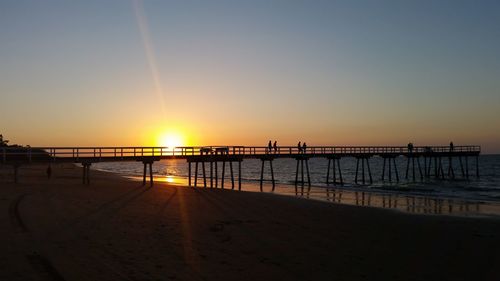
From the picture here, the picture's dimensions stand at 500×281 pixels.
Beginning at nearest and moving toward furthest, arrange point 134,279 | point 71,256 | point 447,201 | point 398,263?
point 134,279
point 71,256
point 398,263
point 447,201

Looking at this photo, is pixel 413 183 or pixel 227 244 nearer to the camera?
pixel 227 244

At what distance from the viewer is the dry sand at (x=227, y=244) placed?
360 inches

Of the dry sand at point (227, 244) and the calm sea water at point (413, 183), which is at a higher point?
the dry sand at point (227, 244)

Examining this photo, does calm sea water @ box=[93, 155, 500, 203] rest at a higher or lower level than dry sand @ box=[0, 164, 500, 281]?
lower

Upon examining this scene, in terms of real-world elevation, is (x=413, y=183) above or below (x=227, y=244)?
below

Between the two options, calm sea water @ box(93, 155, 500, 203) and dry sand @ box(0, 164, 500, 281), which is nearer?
dry sand @ box(0, 164, 500, 281)

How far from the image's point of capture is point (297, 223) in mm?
16062

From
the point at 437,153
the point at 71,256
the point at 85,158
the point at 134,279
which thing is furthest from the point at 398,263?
the point at 437,153

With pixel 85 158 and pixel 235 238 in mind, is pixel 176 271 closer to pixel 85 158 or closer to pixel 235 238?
pixel 235 238

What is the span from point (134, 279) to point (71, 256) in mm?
2040

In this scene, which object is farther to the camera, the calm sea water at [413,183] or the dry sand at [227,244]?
the calm sea water at [413,183]

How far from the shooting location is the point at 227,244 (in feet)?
38.8

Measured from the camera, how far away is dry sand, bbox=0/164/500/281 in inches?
360

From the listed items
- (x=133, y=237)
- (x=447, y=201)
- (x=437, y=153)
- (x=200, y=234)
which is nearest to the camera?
(x=133, y=237)
